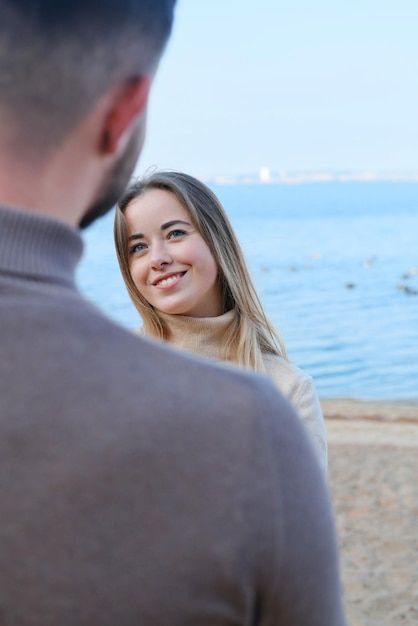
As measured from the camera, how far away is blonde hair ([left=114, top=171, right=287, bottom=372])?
3115 millimetres

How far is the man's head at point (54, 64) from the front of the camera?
877mm

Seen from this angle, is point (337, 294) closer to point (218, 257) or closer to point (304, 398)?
point (218, 257)

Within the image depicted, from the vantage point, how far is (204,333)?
3076mm

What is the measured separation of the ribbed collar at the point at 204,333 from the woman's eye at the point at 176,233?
0.28 metres

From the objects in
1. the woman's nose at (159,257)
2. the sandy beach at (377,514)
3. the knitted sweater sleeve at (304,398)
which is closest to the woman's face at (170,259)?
the woman's nose at (159,257)

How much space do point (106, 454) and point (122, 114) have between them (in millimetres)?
349

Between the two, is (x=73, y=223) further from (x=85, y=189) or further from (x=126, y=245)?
(x=126, y=245)

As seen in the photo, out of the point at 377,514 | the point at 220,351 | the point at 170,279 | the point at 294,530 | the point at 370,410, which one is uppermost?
the point at 294,530

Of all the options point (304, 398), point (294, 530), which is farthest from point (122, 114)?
point (304, 398)

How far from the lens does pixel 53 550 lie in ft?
2.76

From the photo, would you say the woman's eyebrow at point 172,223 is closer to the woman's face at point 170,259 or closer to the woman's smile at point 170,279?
the woman's face at point 170,259

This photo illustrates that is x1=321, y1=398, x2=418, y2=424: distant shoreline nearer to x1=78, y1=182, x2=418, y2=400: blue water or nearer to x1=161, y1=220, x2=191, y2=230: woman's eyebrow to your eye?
x1=78, y1=182, x2=418, y2=400: blue water

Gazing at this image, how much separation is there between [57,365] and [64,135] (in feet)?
0.77

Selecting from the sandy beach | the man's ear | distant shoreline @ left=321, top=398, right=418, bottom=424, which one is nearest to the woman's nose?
the man's ear
